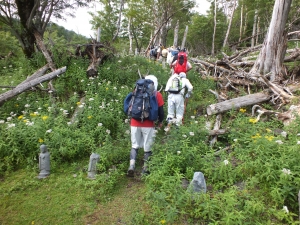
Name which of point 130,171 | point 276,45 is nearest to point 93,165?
point 130,171

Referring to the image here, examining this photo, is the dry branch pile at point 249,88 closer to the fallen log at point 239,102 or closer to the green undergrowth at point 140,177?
the fallen log at point 239,102

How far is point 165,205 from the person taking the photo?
3.13 metres

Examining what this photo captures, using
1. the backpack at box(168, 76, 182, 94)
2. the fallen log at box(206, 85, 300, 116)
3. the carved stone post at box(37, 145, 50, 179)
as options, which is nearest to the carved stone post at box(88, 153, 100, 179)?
the carved stone post at box(37, 145, 50, 179)

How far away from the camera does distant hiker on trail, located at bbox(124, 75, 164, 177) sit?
388 cm

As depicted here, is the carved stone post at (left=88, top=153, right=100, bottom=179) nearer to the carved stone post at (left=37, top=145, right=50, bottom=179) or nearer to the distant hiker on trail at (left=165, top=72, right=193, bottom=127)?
the carved stone post at (left=37, top=145, right=50, bottom=179)

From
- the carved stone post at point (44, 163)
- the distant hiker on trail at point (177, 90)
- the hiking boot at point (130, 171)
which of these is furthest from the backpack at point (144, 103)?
the carved stone post at point (44, 163)

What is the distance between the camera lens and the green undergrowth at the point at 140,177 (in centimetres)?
299

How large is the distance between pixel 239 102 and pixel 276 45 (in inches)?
149

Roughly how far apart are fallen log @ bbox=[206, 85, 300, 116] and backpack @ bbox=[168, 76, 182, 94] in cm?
131

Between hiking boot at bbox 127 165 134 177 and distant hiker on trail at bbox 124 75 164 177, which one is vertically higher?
distant hiker on trail at bbox 124 75 164 177

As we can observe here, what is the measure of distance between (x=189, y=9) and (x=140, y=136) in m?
23.2

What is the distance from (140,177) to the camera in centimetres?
407

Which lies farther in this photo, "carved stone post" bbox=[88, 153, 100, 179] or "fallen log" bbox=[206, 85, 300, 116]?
"fallen log" bbox=[206, 85, 300, 116]

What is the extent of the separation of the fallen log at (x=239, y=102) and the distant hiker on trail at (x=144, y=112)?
7.94ft
